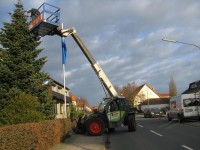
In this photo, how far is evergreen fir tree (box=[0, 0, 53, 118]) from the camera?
20.6 meters

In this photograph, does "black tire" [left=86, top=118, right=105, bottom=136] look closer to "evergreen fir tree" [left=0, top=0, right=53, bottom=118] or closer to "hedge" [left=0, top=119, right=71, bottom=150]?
"evergreen fir tree" [left=0, top=0, right=53, bottom=118]

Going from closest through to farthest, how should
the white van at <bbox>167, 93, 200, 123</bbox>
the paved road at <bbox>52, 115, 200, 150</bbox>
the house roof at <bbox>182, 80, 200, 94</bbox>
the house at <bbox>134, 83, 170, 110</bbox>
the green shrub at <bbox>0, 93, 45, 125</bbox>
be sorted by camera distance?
the paved road at <bbox>52, 115, 200, 150</bbox>
the green shrub at <bbox>0, 93, 45, 125</bbox>
the white van at <bbox>167, 93, 200, 123</bbox>
the house roof at <bbox>182, 80, 200, 94</bbox>
the house at <bbox>134, 83, 170, 110</bbox>

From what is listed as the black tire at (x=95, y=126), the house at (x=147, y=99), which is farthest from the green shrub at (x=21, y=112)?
the house at (x=147, y=99)

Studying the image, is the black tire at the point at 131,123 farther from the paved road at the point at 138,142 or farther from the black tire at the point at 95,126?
the paved road at the point at 138,142

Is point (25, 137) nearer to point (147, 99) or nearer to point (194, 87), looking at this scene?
point (194, 87)

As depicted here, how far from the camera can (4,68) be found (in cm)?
2050

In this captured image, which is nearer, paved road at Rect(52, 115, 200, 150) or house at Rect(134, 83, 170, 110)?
paved road at Rect(52, 115, 200, 150)

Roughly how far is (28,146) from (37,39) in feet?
42.9

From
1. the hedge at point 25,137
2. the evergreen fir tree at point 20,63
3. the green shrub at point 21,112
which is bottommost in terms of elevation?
the hedge at point 25,137

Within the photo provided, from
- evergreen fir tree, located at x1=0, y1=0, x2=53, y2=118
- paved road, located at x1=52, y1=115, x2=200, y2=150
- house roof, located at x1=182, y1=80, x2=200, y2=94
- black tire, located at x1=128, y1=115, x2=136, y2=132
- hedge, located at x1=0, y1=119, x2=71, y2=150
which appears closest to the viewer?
hedge, located at x1=0, y1=119, x2=71, y2=150

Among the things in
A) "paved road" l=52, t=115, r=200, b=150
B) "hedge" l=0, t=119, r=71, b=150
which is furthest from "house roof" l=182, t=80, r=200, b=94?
"hedge" l=0, t=119, r=71, b=150

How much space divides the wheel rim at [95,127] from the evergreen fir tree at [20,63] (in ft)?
9.49

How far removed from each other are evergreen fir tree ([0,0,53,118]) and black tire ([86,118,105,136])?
2.74 metres

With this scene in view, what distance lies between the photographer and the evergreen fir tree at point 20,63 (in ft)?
67.6
